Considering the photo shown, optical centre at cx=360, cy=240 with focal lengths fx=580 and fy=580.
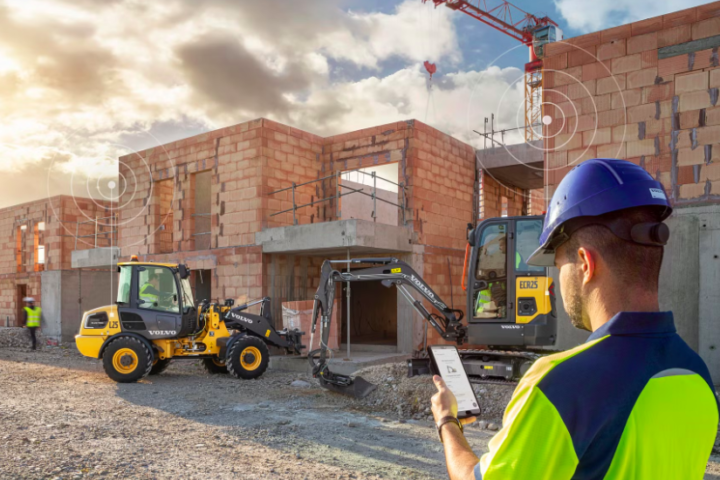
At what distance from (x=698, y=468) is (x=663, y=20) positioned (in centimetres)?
955

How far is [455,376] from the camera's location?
2.54 meters

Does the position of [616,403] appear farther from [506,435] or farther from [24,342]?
[24,342]

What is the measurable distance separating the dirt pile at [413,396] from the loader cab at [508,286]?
30.1 inches

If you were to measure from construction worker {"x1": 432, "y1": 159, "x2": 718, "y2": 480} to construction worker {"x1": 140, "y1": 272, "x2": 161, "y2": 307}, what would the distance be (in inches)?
421

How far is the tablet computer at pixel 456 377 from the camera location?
220cm

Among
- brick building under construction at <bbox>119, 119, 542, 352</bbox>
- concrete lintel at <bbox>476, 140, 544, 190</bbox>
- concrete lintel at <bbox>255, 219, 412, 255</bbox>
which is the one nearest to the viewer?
concrete lintel at <bbox>255, 219, 412, 255</bbox>

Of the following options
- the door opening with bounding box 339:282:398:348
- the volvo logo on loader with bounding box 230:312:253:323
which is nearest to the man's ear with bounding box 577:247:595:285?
the volvo logo on loader with bounding box 230:312:253:323

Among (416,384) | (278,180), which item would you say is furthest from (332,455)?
(278,180)

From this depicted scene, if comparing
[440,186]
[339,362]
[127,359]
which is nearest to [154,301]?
[127,359]

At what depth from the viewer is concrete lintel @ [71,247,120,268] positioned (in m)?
18.8

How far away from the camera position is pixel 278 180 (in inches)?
621

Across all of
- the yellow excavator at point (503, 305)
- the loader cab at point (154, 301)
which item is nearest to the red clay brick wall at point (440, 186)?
the yellow excavator at point (503, 305)

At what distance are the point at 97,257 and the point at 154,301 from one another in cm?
934

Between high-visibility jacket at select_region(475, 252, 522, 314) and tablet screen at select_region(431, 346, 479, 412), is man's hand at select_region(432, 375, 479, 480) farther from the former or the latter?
high-visibility jacket at select_region(475, 252, 522, 314)
